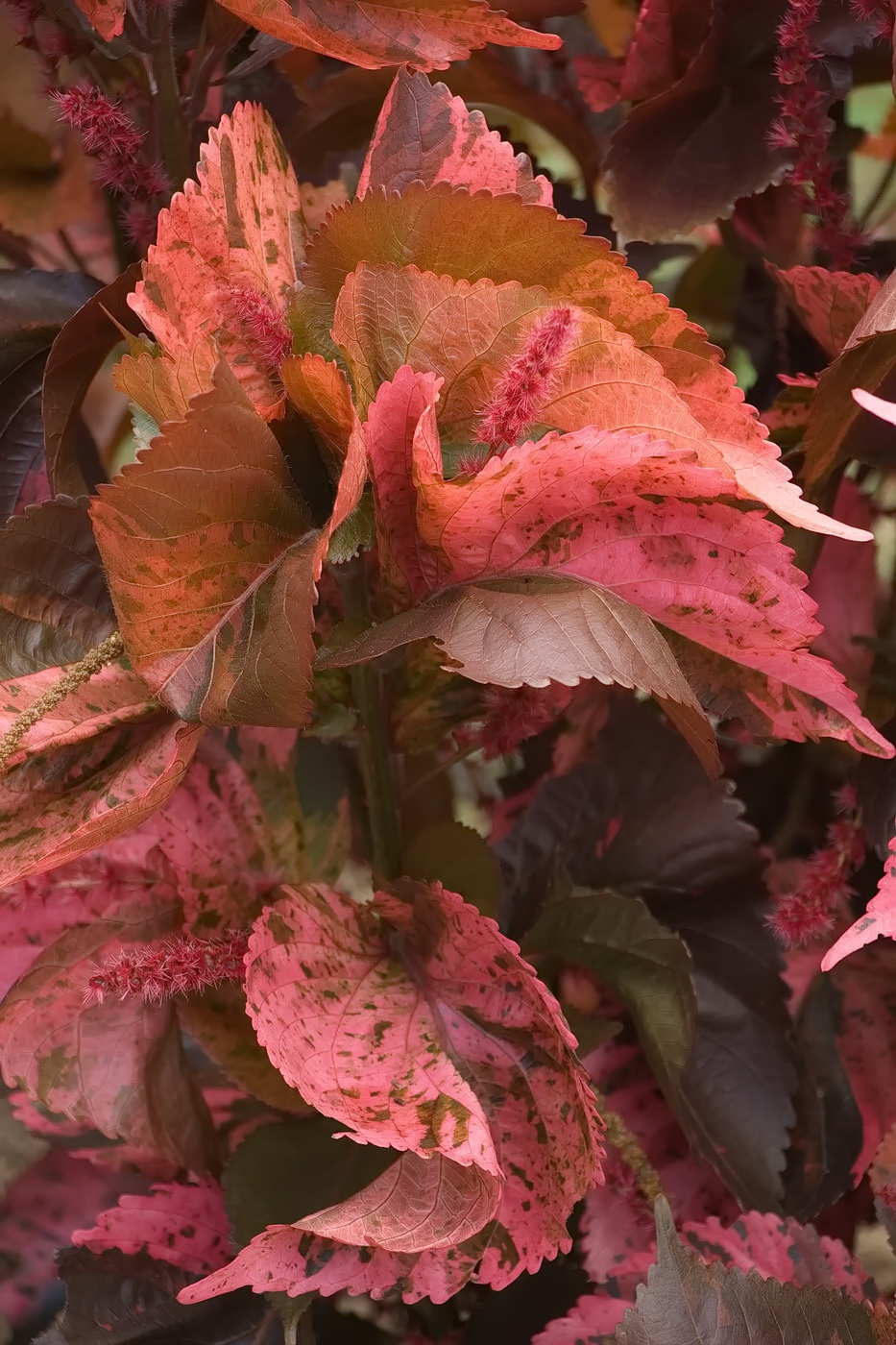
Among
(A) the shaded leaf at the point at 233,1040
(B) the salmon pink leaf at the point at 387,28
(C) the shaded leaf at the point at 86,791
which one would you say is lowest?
(A) the shaded leaf at the point at 233,1040

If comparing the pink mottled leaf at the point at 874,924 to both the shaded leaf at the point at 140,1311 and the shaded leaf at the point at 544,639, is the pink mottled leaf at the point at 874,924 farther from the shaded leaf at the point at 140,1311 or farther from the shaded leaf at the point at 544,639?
the shaded leaf at the point at 140,1311

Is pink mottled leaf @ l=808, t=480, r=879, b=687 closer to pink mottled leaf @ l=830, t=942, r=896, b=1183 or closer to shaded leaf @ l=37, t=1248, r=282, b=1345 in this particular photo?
pink mottled leaf @ l=830, t=942, r=896, b=1183

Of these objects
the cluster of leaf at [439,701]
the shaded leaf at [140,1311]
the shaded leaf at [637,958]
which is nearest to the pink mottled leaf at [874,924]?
the cluster of leaf at [439,701]

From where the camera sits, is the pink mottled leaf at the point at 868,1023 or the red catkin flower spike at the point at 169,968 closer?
the red catkin flower spike at the point at 169,968

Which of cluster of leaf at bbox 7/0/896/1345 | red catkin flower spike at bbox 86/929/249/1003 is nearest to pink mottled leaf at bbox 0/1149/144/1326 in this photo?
cluster of leaf at bbox 7/0/896/1345

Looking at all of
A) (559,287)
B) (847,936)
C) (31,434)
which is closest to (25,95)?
(31,434)

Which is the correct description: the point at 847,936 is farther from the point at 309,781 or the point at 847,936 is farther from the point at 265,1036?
the point at 309,781

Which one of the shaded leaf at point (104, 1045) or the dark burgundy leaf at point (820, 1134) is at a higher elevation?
the shaded leaf at point (104, 1045)
